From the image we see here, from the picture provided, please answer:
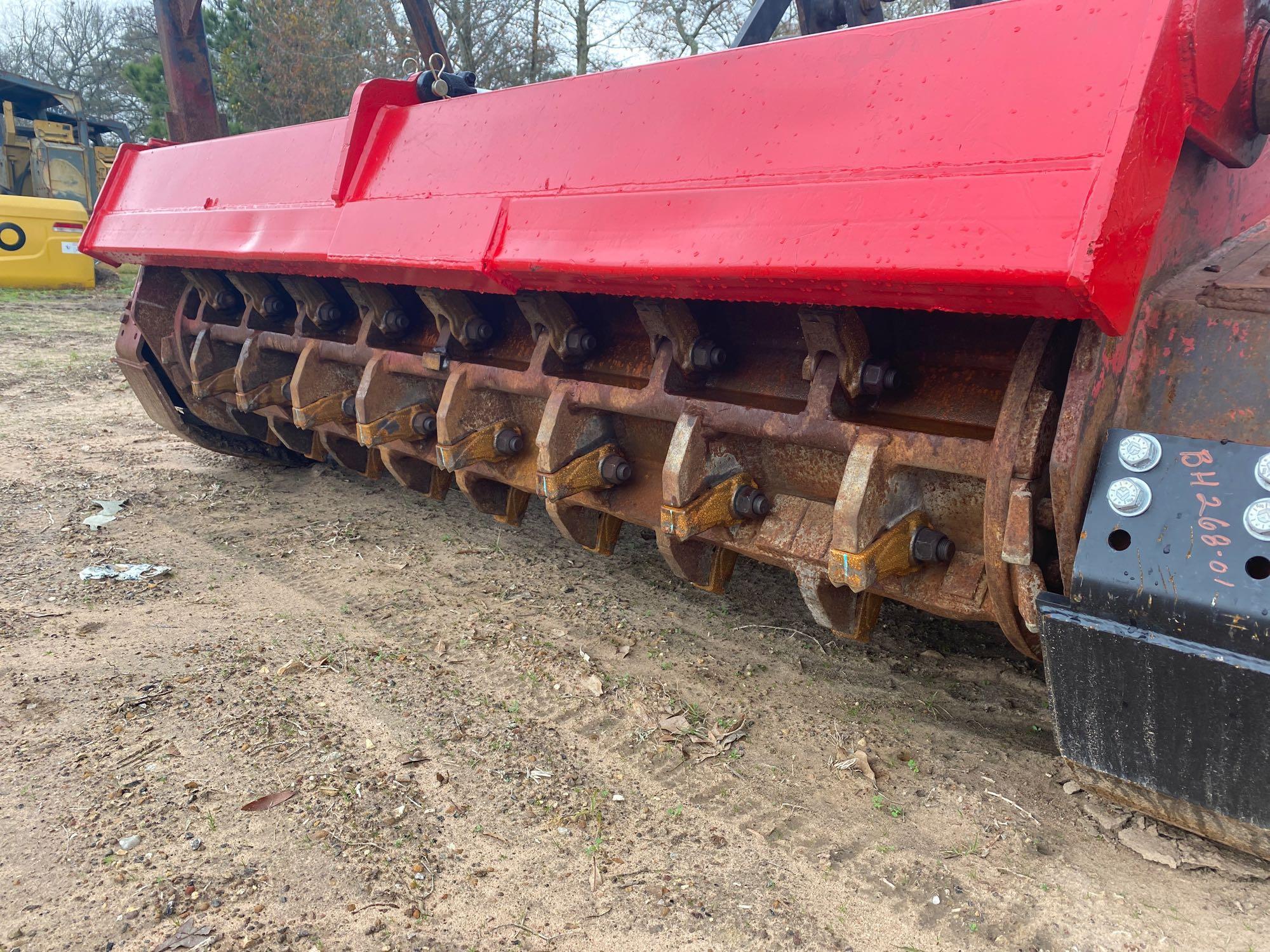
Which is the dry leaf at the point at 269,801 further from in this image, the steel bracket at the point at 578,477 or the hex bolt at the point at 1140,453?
the hex bolt at the point at 1140,453

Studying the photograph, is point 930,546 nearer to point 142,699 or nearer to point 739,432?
point 739,432

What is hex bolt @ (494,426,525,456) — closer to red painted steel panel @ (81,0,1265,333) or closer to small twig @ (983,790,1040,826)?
red painted steel panel @ (81,0,1265,333)

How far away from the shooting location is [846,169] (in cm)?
174

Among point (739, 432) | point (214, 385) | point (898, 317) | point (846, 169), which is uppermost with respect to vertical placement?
point (846, 169)

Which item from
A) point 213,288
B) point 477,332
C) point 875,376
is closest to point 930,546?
point 875,376

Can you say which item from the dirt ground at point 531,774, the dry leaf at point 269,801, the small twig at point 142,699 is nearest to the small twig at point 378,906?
the dirt ground at point 531,774

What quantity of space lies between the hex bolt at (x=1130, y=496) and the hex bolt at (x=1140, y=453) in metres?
0.02

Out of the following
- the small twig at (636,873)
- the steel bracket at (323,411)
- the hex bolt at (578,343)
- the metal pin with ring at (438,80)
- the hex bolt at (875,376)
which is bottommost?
the small twig at (636,873)

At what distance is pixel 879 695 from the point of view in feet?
8.69

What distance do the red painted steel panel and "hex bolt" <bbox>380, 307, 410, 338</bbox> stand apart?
563 mm

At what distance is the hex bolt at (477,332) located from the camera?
3115 millimetres

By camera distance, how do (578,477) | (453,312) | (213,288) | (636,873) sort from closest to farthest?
1. (636,873)
2. (578,477)
3. (453,312)
4. (213,288)

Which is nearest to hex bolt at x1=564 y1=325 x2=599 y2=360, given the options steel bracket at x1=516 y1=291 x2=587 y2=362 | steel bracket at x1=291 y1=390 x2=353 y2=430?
steel bracket at x1=516 y1=291 x2=587 y2=362

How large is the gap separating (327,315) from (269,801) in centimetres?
217
